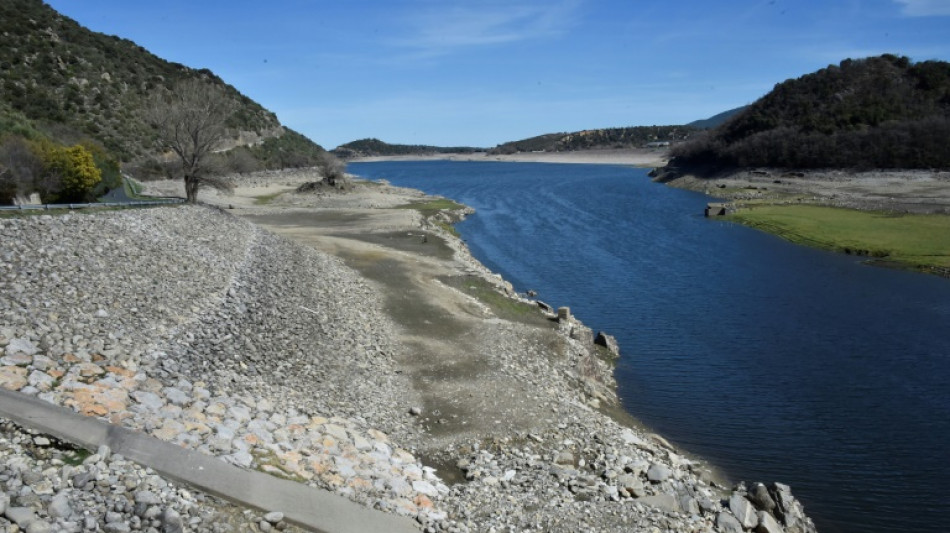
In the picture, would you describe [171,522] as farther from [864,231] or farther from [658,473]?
[864,231]

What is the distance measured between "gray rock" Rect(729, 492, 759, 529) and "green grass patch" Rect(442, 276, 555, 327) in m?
13.6

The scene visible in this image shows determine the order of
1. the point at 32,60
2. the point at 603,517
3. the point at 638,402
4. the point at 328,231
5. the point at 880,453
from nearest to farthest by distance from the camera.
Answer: the point at 603,517 < the point at 880,453 < the point at 638,402 < the point at 328,231 < the point at 32,60

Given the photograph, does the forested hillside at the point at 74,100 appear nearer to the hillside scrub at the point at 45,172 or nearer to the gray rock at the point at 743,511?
the hillside scrub at the point at 45,172

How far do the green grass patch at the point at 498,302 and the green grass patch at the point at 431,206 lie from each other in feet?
111

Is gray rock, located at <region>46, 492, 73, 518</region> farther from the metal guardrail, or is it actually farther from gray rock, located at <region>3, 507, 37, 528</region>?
the metal guardrail

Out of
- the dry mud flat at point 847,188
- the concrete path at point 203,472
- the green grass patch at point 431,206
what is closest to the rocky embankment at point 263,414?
the concrete path at point 203,472

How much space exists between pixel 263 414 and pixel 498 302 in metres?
17.3

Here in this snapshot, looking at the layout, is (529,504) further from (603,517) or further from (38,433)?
(38,433)

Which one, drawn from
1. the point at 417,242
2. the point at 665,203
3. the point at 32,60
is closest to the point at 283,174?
the point at 32,60

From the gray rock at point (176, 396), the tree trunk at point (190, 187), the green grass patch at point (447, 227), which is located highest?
the tree trunk at point (190, 187)

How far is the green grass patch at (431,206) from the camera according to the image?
72.1 meters

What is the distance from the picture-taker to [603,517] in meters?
13.8

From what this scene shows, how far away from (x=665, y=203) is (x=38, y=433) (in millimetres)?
87612

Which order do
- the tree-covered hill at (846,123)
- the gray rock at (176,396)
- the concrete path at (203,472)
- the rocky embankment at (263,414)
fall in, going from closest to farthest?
the rocky embankment at (263,414) → the concrete path at (203,472) → the gray rock at (176,396) → the tree-covered hill at (846,123)
